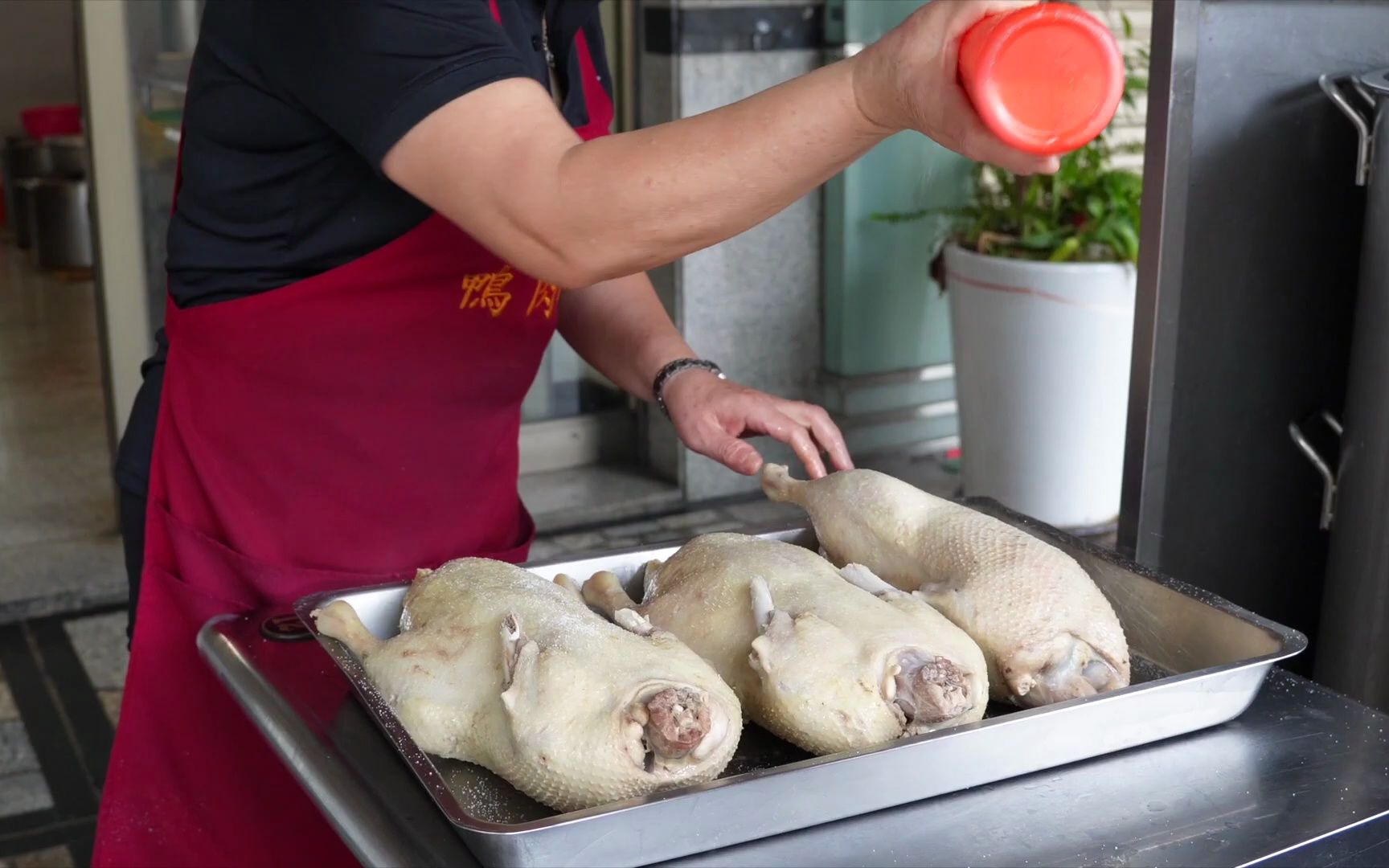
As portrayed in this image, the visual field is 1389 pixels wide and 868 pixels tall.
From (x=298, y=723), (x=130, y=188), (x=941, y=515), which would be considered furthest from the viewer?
(x=130, y=188)

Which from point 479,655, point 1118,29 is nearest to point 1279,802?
point 479,655

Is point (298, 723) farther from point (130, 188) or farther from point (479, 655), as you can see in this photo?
point (130, 188)

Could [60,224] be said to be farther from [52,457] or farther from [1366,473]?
[1366,473]

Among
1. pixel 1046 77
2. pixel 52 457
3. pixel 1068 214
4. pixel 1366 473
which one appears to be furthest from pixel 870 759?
pixel 52 457

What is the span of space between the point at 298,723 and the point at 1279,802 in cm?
74

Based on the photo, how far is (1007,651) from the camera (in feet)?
3.62

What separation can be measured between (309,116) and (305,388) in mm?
303

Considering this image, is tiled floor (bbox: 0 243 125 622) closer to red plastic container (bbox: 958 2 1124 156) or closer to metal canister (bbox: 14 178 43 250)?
metal canister (bbox: 14 178 43 250)

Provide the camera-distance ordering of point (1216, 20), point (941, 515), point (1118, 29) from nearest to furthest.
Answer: point (941, 515) < point (1216, 20) < point (1118, 29)

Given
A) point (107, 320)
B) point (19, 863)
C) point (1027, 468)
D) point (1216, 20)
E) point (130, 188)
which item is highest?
point (1216, 20)

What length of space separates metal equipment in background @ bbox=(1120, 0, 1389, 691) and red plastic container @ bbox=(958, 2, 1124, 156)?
964 mm

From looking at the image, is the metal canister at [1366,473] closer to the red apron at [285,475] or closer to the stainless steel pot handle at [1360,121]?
the stainless steel pot handle at [1360,121]

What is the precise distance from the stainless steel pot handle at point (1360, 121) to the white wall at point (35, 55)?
9.42ft

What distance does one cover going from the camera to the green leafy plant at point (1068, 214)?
3537 mm
